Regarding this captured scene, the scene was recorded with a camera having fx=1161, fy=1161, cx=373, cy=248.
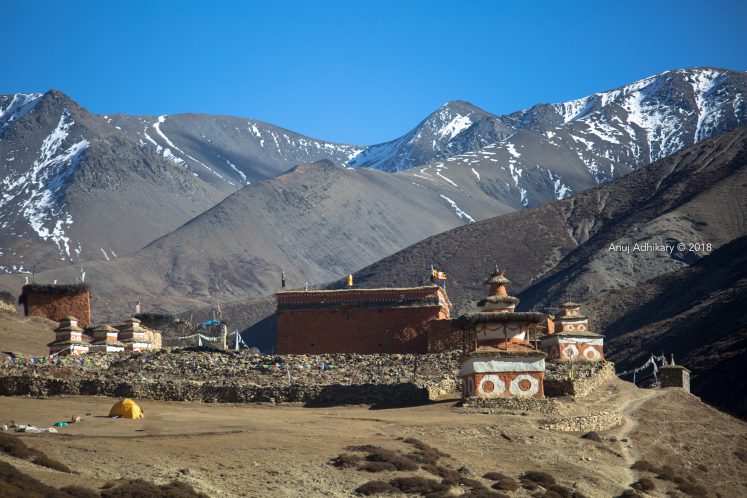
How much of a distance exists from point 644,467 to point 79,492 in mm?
20154

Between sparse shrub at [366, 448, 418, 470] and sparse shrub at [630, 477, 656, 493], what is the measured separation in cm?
781

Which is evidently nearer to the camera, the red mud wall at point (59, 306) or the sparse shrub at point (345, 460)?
the sparse shrub at point (345, 460)

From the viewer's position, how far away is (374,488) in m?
28.8

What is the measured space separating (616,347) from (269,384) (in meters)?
49.0

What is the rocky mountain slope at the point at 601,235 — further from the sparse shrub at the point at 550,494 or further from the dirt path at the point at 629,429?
the sparse shrub at the point at 550,494

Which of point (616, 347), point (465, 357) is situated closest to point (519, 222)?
point (616, 347)

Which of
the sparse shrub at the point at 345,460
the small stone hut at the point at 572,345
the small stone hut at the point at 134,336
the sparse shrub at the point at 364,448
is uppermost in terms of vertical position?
the small stone hut at the point at 134,336

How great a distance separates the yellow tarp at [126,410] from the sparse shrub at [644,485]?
1516 cm

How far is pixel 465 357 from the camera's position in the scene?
4272cm

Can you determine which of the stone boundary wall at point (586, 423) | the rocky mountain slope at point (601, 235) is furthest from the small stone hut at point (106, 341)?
the rocky mountain slope at point (601, 235)

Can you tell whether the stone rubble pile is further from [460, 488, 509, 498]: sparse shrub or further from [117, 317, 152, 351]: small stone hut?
[460, 488, 509, 498]: sparse shrub

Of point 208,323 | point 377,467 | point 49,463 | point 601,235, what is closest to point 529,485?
point 377,467

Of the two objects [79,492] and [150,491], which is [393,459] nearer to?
[150,491]

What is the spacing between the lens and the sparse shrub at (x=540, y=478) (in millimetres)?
32188
